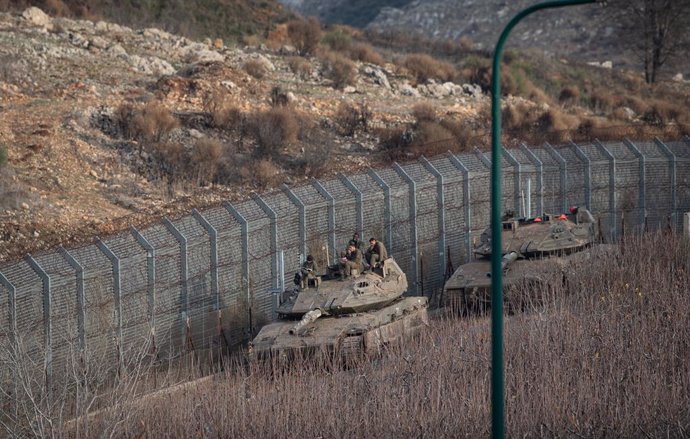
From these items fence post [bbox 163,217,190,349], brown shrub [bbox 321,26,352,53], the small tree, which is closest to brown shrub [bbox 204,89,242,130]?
brown shrub [bbox 321,26,352,53]

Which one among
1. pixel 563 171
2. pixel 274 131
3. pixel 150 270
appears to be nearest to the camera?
pixel 150 270

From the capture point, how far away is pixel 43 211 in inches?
1379

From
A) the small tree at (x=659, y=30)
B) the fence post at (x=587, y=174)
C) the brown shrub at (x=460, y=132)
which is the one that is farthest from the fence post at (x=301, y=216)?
the small tree at (x=659, y=30)

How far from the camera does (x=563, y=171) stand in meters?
36.8

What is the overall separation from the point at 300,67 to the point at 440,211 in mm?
22793

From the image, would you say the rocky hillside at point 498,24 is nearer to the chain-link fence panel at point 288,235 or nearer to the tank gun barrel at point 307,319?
the chain-link fence panel at point 288,235

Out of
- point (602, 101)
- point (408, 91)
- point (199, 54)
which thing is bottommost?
point (602, 101)

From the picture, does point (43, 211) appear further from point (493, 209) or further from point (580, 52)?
point (580, 52)

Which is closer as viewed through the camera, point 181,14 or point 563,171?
point 563,171

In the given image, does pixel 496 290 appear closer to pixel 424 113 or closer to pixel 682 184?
pixel 682 184

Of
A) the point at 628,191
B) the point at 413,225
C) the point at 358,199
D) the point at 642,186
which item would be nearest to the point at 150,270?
the point at 358,199

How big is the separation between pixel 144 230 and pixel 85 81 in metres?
19.9

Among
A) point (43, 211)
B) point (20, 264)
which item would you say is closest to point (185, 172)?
point (43, 211)

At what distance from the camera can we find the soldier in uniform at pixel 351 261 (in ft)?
90.7
